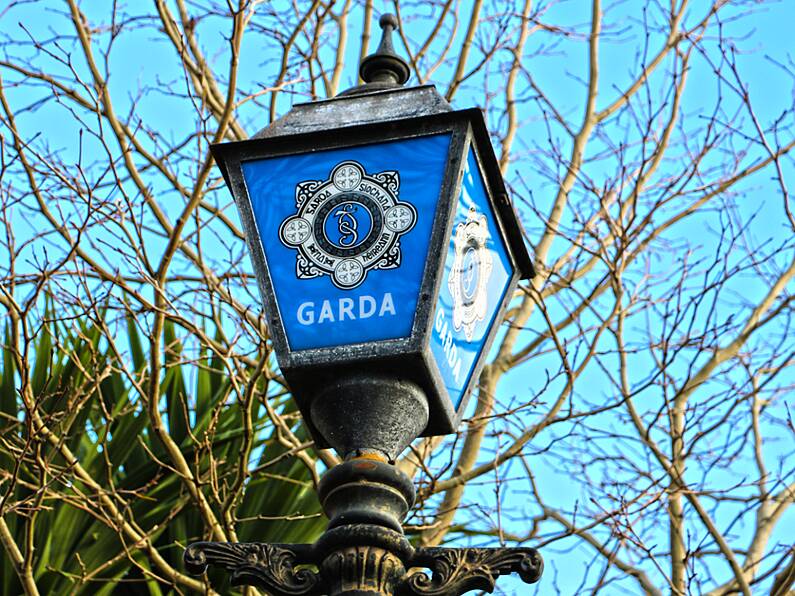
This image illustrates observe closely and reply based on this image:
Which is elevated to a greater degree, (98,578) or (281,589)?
(98,578)

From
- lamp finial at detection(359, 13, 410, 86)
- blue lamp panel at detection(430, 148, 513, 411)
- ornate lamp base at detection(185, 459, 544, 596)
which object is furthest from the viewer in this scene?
lamp finial at detection(359, 13, 410, 86)

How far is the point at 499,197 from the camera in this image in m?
2.54

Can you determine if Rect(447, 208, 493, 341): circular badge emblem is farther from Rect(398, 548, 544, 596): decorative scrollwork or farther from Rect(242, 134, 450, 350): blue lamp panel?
Rect(398, 548, 544, 596): decorative scrollwork

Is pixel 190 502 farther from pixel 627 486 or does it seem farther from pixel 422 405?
pixel 422 405

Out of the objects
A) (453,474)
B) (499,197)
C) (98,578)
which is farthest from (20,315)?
(499,197)

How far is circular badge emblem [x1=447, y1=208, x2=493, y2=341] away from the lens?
2.35 meters

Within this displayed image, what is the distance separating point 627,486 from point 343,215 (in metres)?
3.62

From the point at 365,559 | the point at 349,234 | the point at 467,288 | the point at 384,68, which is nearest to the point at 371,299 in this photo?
the point at 349,234

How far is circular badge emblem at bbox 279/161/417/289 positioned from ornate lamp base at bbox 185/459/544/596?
332mm

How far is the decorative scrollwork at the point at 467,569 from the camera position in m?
2.06

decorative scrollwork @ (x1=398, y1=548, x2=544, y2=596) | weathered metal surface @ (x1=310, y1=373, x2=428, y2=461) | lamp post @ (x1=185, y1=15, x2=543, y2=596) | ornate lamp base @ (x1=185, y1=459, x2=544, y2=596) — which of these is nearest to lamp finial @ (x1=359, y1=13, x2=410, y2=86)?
lamp post @ (x1=185, y1=15, x2=543, y2=596)

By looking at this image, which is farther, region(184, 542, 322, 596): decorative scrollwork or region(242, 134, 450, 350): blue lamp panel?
region(242, 134, 450, 350): blue lamp panel

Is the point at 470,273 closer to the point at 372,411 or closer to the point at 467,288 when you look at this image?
the point at 467,288

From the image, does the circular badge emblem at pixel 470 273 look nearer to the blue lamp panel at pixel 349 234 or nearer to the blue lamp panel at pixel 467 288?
the blue lamp panel at pixel 467 288
